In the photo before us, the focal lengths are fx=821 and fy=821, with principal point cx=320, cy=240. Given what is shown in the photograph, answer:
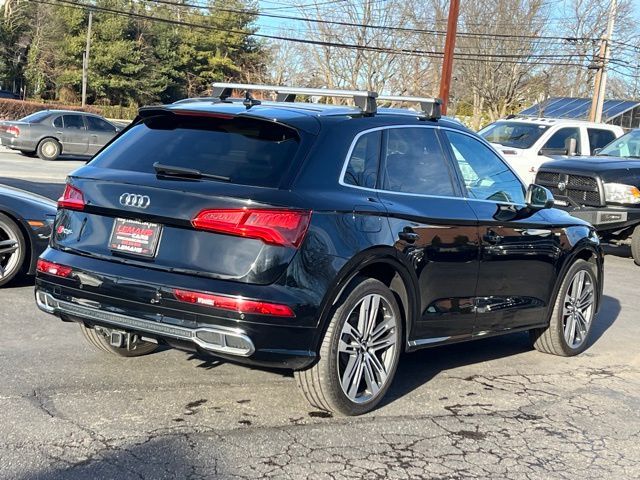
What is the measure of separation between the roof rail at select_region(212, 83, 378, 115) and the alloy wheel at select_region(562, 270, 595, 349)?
8.38 ft

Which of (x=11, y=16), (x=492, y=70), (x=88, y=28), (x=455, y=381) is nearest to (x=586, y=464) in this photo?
(x=455, y=381)

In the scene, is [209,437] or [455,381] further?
[455,381]

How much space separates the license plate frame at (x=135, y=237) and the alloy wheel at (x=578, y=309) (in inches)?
141

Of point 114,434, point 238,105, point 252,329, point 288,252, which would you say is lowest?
point 114,434

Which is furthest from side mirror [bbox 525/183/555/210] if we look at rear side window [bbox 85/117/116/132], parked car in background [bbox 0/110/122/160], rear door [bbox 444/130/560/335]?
rear side window [bbox 85/117/116/132]

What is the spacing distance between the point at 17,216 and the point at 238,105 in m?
3.26

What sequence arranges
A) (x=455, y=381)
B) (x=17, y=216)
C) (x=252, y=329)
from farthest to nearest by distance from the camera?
1. (x=17, y=216)
2. (x=455, y=381)
3. (x=252, y=329)

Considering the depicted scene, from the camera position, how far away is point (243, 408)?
188 inches

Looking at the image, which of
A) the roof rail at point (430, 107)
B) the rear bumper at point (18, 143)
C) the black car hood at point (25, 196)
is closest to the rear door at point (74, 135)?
the rear bumper at point (18, 143)

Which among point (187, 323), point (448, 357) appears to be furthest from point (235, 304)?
point (448, 357)

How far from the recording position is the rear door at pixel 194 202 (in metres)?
4.22

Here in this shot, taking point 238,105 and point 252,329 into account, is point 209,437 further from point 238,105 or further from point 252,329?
point 238,105

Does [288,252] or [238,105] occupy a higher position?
[238,105]

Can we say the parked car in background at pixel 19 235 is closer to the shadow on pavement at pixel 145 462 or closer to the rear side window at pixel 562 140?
the shadow on pavement at pixel 145 462
